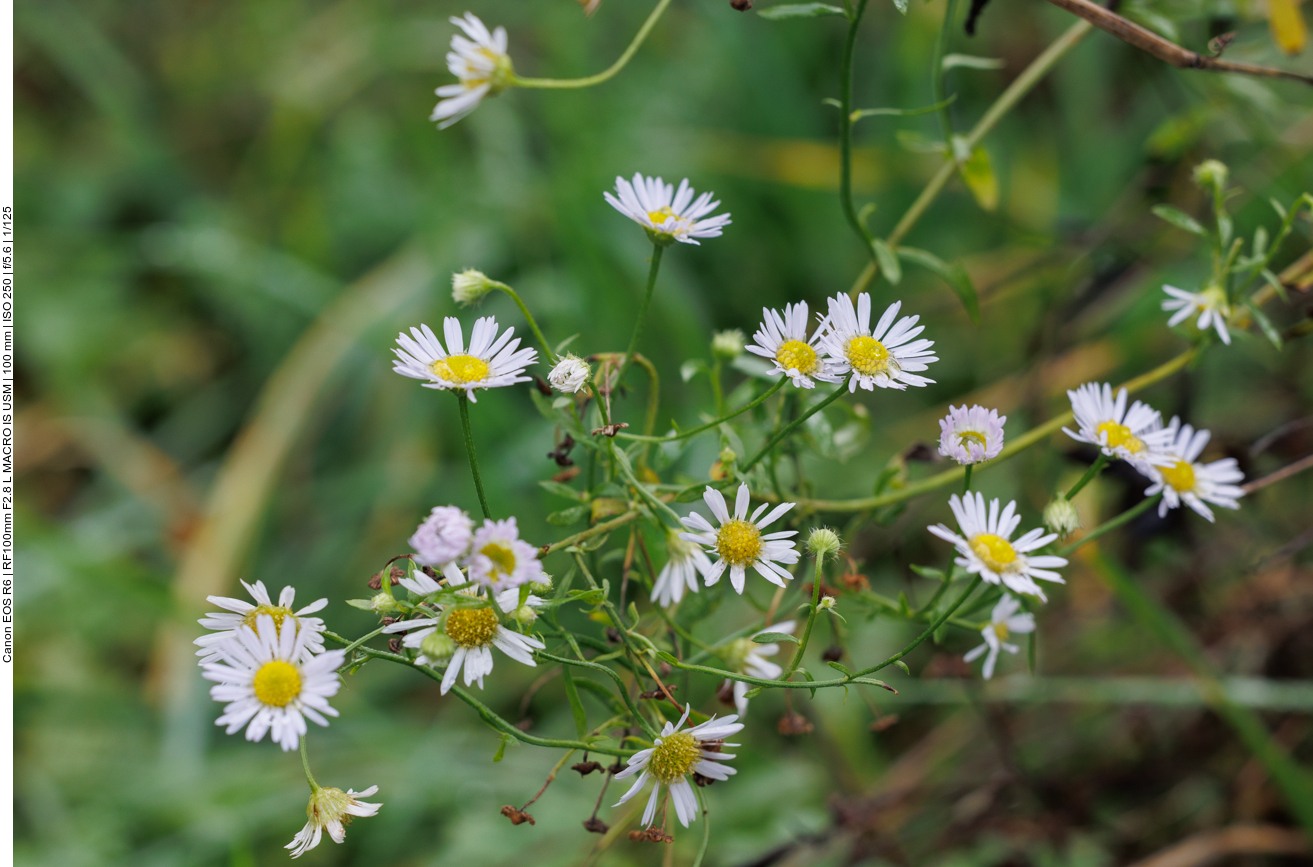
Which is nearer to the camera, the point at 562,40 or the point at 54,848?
the point at 54,848

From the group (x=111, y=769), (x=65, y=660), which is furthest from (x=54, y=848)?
(x=65, y=660)

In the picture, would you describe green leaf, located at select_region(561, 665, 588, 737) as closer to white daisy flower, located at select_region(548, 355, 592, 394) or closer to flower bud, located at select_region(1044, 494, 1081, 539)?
white daisy flower, located at select_region(548, 355, 592, 394)

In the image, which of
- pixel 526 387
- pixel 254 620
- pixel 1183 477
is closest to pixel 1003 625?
pixel 1183 477

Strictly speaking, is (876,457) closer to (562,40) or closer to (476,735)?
(476,735)

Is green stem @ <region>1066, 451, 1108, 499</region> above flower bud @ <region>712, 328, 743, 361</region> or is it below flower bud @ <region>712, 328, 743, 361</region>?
below

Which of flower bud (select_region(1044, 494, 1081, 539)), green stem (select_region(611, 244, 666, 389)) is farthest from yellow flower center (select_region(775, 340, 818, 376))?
flower bud (select_region(1044, 494, 1081, 539))

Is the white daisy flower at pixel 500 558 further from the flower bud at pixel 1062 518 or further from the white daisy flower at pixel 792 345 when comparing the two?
the flower bud at pixel 1062 518

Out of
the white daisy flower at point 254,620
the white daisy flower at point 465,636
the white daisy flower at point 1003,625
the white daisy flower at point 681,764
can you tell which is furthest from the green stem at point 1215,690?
the white daisy flower at point 254,620
